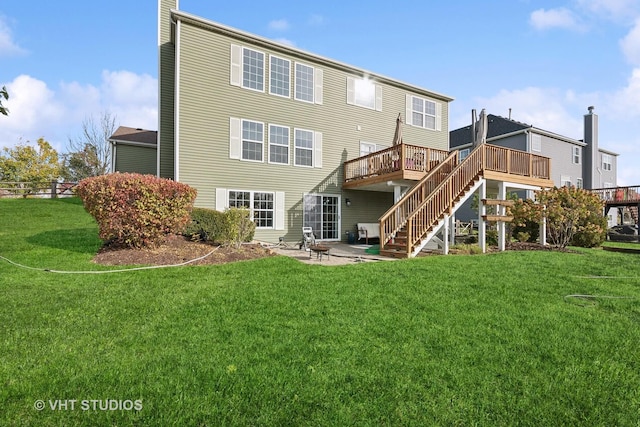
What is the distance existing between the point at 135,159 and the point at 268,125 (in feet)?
31.6

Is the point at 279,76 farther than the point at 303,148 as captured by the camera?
No

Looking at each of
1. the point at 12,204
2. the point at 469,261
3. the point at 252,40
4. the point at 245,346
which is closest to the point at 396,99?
the point at 252,40

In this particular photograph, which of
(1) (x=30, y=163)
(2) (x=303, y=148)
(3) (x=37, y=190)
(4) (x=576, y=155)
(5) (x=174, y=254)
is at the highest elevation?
(4) (x=576, y=155)

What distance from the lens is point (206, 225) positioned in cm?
952

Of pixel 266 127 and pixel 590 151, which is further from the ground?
pixel 590 151

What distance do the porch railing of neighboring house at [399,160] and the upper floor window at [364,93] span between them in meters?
3.00

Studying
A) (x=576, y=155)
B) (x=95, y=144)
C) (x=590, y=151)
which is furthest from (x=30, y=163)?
(x=590, y=151)

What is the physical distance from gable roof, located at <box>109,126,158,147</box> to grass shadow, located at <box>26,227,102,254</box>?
9.00 m

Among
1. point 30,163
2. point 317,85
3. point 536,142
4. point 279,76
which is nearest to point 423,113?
point 317,85

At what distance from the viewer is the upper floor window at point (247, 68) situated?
1230 cm

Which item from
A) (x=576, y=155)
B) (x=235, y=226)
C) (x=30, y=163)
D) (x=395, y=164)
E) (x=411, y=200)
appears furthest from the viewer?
(x=30, y=163)

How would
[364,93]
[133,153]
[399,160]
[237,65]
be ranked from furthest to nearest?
[133,153] → [364,93] → [237,65] → [399,160]

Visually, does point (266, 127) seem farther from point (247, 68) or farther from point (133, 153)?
point (133, 153)

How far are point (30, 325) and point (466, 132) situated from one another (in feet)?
96.8
